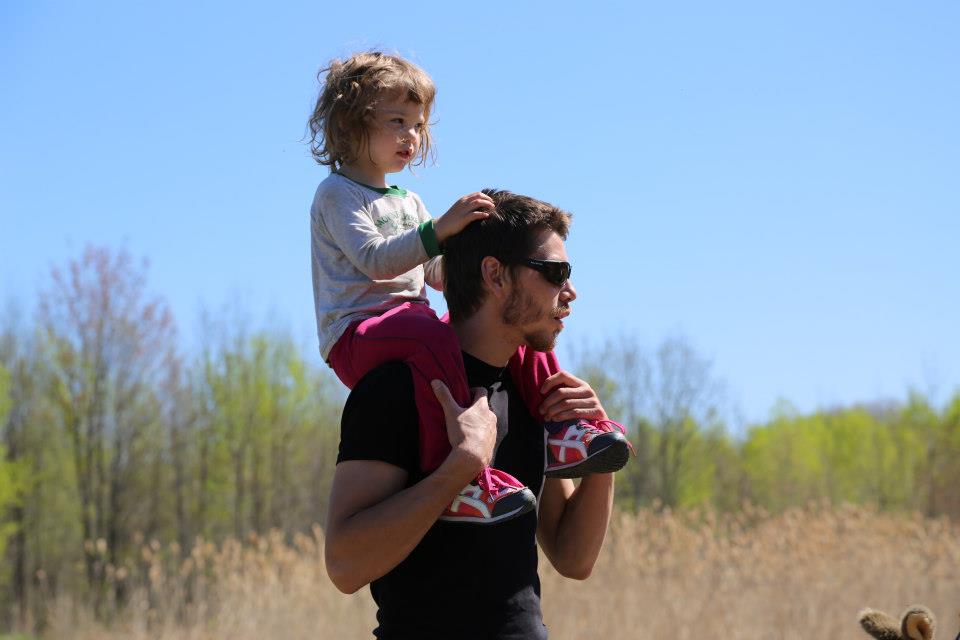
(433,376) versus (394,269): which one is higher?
(394,269)

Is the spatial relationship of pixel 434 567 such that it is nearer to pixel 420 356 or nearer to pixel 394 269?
pixel 420 356

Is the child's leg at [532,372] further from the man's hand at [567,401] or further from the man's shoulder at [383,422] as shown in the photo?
the man's shoulder at [383,422]

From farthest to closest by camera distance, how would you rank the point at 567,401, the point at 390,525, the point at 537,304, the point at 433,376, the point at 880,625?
the point at 567,401 → the point at 537,304 → the point at 433,376 → the point at 880,625 → the point at 390,525

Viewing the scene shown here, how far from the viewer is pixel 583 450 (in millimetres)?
2529

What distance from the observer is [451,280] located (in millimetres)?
2646

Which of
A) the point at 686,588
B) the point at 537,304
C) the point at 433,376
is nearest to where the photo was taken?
the point at 433,376

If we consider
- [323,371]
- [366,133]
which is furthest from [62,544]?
[366,133]

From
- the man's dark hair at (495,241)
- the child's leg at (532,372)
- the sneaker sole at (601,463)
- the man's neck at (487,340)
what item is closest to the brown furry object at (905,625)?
the sneaker sole at (601,463)

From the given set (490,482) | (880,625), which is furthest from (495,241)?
(880,625)

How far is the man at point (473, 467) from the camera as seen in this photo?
2.23 metres

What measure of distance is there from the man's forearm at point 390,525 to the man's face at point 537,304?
1.40 feet

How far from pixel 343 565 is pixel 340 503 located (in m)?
0.13

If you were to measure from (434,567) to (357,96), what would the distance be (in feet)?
4.42

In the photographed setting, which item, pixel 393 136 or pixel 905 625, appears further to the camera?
pixel 393 136
